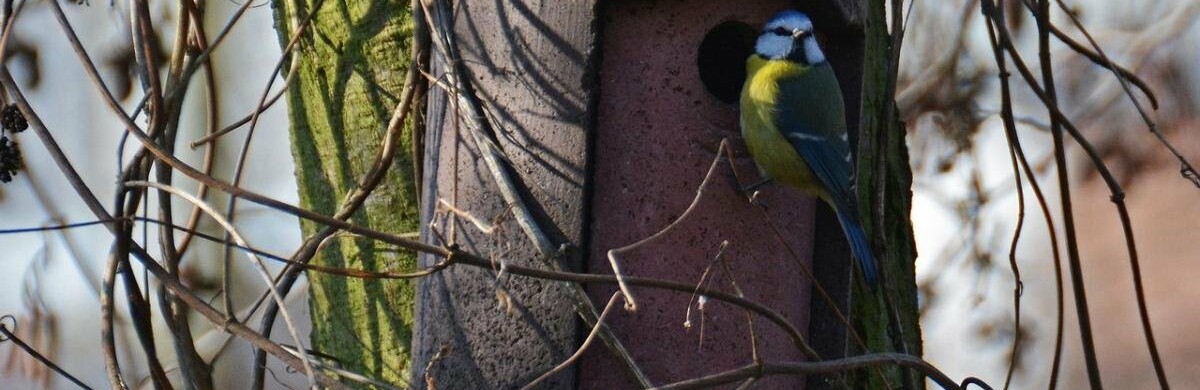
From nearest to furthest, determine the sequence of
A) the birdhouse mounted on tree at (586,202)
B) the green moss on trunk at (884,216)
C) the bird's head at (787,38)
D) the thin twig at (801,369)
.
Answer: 1. the thin twig at (801,369)
2. the birdhouse mounted on tree at (586,202)
3. the bird's head at (787,38)
4. the green moss on trunk at (884,216)

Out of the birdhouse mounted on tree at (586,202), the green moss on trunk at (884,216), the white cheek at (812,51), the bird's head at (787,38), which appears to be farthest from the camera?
the green moss on trunk at (884,216)

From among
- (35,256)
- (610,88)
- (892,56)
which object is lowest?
(35,256)

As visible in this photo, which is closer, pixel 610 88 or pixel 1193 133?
pixel 610 88

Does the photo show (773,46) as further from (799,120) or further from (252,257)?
(252,257)

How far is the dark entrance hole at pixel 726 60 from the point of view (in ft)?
8.14

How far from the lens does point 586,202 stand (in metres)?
Result: 2.15

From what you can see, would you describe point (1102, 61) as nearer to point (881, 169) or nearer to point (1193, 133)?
point (881, 169)

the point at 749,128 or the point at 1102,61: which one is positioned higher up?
the point at 1102,61

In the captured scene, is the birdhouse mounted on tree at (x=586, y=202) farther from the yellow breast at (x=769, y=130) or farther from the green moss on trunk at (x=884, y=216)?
the green moss on trunk at (x=884, y=216)

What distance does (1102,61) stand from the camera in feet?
9.20

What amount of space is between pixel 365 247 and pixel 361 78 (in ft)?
0.98

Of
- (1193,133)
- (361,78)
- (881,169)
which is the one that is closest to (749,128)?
(881,169)

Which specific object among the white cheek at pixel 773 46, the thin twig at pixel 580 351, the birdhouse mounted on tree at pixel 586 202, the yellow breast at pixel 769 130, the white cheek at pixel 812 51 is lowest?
the thin twig at pixel 580 351

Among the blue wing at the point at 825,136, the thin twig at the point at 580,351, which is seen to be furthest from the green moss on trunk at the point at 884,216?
the thin twig at the point at 580,351
